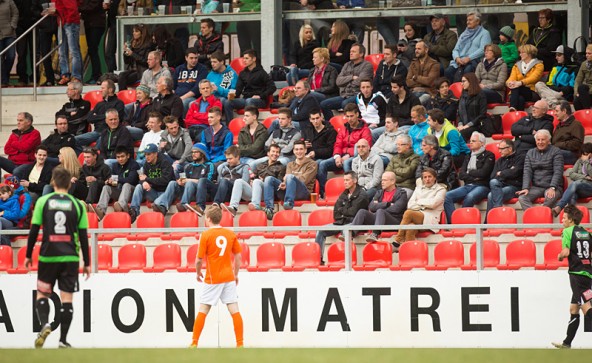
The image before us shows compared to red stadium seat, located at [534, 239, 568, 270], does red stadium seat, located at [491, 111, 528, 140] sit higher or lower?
higher

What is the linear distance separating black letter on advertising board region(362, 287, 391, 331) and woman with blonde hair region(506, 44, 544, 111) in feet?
15.8

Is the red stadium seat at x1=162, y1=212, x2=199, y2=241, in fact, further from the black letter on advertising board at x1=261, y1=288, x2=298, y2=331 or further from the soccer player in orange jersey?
the soccer player in orange jersey

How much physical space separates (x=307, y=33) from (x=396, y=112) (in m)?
3.08

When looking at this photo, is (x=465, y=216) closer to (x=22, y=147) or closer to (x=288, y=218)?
(x=288, y=218)

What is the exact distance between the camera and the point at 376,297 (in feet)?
44.5

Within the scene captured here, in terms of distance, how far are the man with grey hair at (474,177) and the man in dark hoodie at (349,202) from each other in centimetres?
112

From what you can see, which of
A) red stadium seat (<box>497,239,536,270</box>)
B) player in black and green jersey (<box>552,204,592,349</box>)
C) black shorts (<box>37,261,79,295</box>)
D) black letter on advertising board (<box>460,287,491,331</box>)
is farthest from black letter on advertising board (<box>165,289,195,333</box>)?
player in black and green jersey (<box>552,204,592,349</box>)

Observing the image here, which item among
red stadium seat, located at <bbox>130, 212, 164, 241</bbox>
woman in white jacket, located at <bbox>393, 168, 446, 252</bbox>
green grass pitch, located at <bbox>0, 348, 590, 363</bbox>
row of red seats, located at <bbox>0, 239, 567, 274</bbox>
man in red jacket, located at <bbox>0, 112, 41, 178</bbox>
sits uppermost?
man in red jacket, located at <bbox>0, 112, 41, 178</bbox>

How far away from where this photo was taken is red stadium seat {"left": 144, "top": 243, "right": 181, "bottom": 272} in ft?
47.9

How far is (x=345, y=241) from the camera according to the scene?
44.4 feet

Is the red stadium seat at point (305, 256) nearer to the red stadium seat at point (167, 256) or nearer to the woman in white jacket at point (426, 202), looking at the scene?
the woman in white jacket at point (426, 202)

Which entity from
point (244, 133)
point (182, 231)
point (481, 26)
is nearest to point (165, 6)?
point (244, 133)

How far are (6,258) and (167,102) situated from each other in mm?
4292

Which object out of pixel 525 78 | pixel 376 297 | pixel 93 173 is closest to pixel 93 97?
pixel 93 173
